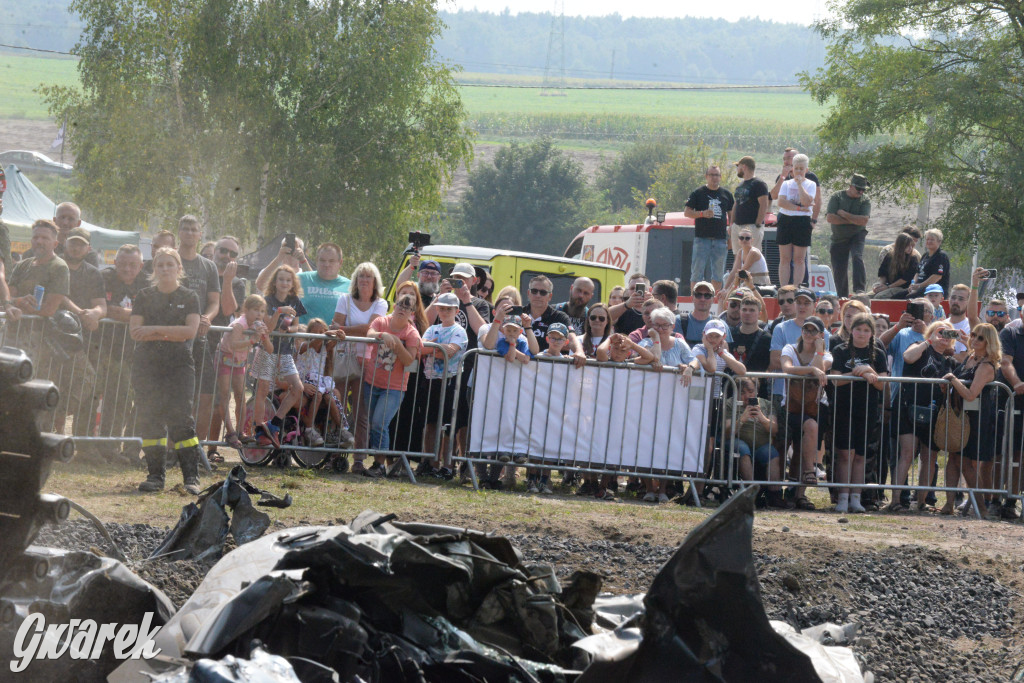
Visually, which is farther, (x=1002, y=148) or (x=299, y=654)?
(x=1002, y=148)

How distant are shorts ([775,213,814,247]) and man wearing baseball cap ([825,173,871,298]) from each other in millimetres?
1326

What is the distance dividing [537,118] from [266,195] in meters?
104

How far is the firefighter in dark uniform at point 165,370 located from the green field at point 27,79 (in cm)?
11366

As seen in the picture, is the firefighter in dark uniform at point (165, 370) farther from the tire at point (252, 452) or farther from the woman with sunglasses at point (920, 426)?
the woman with sunglasses at point (920, 426)

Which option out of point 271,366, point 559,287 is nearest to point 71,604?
point 271,366

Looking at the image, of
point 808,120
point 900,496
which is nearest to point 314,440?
point 900,496

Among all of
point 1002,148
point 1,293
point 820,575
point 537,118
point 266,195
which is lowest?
point 820,575

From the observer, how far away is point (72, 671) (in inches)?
166

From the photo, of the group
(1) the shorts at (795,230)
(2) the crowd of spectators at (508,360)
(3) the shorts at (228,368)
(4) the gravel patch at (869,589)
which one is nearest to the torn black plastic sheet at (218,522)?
(4) the gravel patch at (869,589)

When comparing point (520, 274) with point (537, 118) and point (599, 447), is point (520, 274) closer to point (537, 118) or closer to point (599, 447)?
point (599, 447)

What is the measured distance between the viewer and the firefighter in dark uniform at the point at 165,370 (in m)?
8.70

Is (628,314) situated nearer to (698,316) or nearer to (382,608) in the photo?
(698,316)

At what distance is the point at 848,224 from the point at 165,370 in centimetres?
1170

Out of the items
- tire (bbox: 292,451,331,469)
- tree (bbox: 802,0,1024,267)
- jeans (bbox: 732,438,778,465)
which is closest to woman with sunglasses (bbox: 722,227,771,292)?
jeans (bbox: 732,438,778,465)
